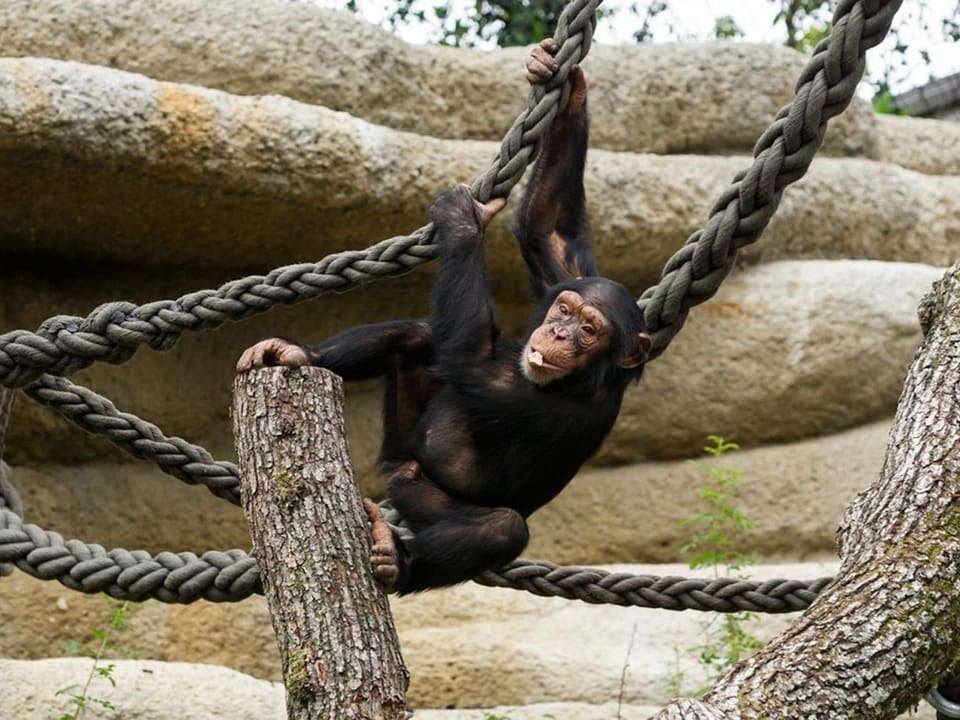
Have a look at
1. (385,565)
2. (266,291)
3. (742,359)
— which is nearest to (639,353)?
(266,291)

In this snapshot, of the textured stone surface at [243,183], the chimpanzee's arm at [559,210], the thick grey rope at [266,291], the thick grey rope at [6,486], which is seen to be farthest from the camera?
the textured stone surface at [243,183]

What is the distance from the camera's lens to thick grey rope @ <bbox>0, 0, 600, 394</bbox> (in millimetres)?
4398

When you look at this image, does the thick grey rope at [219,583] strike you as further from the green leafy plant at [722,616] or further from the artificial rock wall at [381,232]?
the artificial rock wall at [381,232]

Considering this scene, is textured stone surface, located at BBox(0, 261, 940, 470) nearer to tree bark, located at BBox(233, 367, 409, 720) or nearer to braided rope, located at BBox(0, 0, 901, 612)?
braided rope, located at BBox(0, 0, 901, 612)

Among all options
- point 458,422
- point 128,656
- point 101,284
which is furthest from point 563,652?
point 101,284

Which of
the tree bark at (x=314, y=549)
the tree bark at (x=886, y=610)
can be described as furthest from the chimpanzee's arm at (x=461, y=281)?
the tree bark at (x=886, y=610)

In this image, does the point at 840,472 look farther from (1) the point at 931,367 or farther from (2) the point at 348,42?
(1) the point at 931,367

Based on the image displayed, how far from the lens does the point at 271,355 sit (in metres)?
4.16

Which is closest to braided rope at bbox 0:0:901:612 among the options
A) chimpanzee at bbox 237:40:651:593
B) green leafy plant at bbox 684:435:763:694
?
Result: chimpanzee at bbox 237:40:651:593

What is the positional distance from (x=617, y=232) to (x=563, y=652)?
2830 millimetres

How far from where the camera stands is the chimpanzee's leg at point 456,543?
4438mm

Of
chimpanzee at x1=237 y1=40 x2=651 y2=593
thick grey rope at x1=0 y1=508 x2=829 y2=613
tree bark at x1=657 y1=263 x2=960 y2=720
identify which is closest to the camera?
tree bark at x1=657 y1=263 x2=960 y2=720

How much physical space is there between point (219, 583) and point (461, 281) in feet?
4.47

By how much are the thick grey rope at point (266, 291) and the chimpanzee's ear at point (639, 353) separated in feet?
2.39
